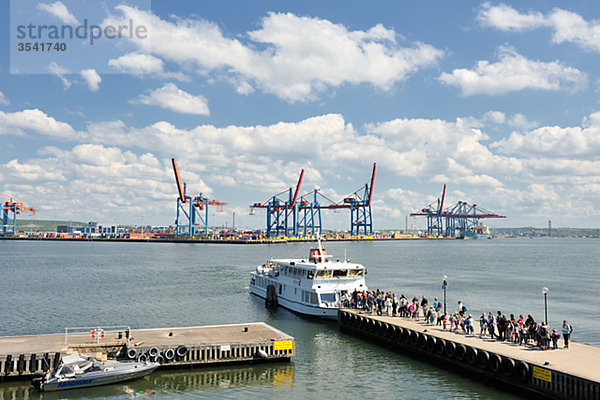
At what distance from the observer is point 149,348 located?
25.7 m

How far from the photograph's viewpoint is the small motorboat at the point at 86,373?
22538 millimetres

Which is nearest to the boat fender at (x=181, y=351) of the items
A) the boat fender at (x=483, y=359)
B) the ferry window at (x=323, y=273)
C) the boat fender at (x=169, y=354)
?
the boat fender at (x=169, y=354)

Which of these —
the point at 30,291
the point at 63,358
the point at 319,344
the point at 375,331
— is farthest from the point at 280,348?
the point at 30,291

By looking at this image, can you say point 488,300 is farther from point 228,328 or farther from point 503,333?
point 228,328

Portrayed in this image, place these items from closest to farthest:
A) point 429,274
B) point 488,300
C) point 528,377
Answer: point 528,377 → point 488,300 → point 429,274

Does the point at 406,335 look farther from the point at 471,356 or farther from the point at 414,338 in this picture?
the point at 471,356

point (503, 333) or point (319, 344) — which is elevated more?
point (503, 333)

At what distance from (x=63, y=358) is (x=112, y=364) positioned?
2.40 m

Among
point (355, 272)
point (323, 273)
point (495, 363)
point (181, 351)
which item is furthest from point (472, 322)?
point (181, 351)

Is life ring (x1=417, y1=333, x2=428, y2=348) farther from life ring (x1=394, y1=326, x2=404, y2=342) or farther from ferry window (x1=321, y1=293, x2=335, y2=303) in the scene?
ferry window (x1=321, y1=293, x2=335, y2=303)

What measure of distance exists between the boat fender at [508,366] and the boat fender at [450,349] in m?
3.54

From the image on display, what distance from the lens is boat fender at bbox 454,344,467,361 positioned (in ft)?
84.8

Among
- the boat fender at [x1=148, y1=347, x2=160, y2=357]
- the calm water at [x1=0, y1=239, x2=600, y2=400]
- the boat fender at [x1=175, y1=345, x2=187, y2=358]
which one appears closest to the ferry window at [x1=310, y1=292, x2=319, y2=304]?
the calm water at [x1=0, y1=239, x2=600, y2=400]

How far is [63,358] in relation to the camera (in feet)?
76.6
